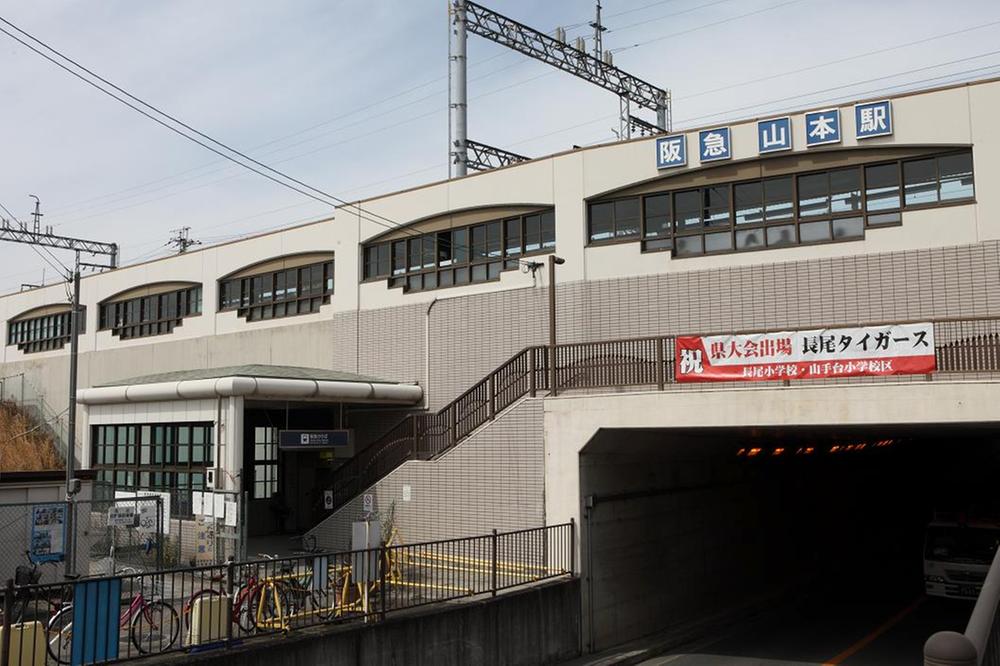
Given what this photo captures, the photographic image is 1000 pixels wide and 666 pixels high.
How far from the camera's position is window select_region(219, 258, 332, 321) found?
2839cm

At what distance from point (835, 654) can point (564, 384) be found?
7.53 meters

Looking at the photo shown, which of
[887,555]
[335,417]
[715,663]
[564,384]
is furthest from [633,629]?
[887,555]

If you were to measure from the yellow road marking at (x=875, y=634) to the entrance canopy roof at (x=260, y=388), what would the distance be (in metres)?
13.2

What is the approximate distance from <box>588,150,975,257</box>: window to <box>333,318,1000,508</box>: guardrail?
116 inches

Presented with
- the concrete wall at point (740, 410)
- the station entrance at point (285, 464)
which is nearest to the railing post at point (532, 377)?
the concrete wall at point (740, 410)

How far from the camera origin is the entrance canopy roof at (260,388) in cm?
2084

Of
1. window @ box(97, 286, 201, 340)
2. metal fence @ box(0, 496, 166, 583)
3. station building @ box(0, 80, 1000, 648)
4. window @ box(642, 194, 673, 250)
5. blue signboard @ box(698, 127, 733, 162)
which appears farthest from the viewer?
window @ box(97, 286, 201, 340)

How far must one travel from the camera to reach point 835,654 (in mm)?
17281

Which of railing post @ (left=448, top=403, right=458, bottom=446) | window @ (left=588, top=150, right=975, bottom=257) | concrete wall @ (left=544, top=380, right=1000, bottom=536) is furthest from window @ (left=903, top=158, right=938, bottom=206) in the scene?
railing post @ (left=448, top=403, right=458, bottom=446)

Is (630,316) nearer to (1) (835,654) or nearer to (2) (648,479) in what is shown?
(2) (648,479)

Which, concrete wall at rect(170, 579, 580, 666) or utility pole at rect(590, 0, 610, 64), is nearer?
concrete wall at rect(170, 579, 580, 666)

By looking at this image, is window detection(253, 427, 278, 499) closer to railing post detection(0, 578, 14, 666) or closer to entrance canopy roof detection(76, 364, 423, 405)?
entrance canopy roof detection(76, 364, 423, 405)

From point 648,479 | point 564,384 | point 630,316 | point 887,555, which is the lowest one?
point 887,555

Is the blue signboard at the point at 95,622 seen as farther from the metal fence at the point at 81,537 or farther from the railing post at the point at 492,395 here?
the railing post at the point at 492,395
